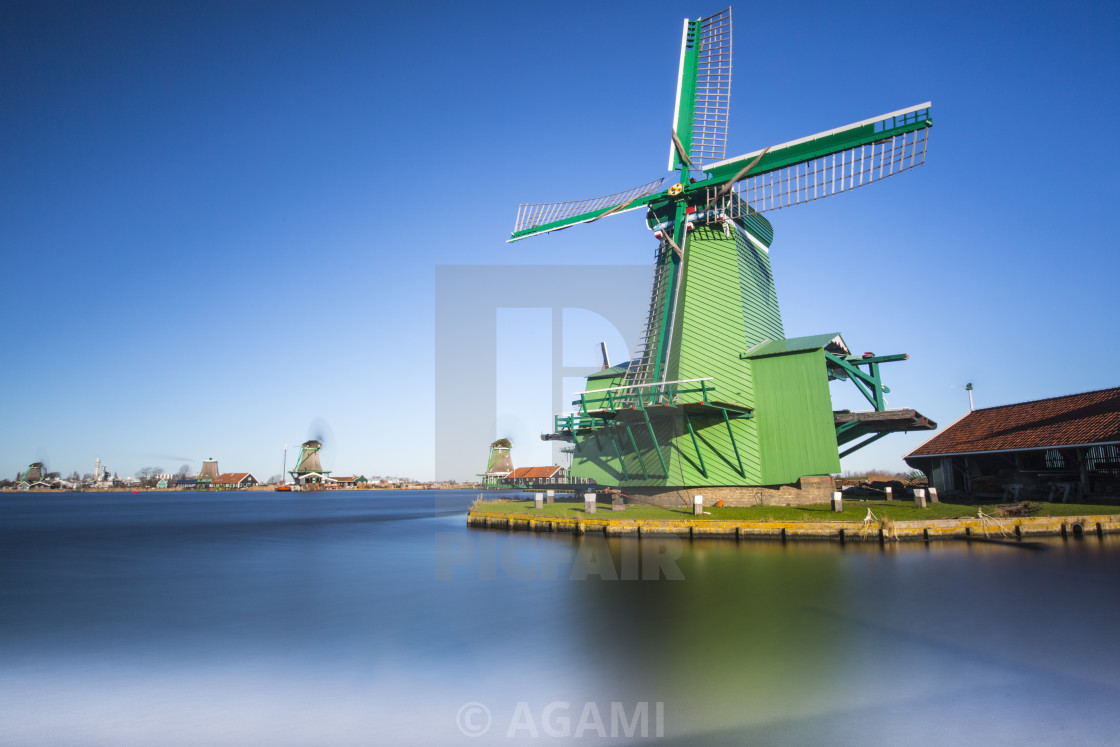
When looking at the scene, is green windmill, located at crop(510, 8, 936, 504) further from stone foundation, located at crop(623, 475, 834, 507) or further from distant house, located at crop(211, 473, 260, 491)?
distant house, located at crop(211, 473, 260, 491)

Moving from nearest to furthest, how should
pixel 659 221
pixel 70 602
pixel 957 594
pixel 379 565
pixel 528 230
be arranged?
pixel 957 594 < pixel 70 602 < pixel 379 565 < pixel 659 221 < pixel 528 230

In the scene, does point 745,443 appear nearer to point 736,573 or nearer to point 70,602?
point 736,573

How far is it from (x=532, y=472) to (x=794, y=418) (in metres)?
64.3

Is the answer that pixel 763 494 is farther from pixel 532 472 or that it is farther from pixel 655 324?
pixel 532 472

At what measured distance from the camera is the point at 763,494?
22.3 m

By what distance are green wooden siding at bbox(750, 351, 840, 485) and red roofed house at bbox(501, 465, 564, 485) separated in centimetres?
5087

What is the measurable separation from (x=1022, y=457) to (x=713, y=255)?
15286 millimetres

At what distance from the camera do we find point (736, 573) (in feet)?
42.8

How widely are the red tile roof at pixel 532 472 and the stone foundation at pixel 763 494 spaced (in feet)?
181

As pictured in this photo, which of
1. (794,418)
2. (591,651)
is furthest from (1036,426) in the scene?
(591,651)

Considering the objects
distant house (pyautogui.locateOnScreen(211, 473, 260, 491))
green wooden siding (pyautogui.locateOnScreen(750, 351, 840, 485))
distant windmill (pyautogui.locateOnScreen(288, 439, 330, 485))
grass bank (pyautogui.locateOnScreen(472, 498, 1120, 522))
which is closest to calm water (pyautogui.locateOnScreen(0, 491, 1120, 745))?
grass bank (pyautogui.locateOnScreen(472, 498, 1120, 522))

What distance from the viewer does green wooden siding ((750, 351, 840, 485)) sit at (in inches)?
854

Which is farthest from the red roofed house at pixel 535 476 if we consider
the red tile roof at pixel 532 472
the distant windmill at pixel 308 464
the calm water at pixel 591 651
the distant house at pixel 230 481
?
the distant house at pixel 230 481

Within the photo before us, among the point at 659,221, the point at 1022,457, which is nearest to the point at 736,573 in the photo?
the point at 659,221
